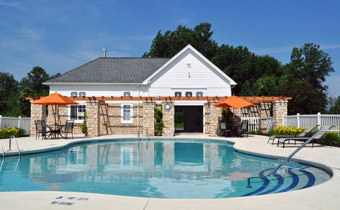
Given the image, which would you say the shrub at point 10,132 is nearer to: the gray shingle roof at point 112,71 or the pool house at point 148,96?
the pool house at point 148,96

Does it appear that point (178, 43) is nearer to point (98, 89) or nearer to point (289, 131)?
point (98, 89)

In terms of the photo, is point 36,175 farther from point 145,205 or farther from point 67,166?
point 145,205

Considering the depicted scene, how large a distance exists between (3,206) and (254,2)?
22.9m

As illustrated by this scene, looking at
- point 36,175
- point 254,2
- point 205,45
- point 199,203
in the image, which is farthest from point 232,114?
point 205,45

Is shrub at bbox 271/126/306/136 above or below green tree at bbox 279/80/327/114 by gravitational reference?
below

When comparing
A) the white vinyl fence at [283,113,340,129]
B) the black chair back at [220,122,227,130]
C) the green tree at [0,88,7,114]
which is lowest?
the black chair back at [220,122,227,130]

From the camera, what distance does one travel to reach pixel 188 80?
25.8 m

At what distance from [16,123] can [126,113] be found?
7.97m

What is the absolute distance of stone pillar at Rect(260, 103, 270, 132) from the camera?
22.4 metres

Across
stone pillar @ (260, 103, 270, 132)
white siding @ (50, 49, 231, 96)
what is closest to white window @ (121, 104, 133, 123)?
white siding @ (50, 49, 231, 96)

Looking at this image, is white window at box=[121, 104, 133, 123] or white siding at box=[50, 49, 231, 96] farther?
white siding at box=[50, 49, 231, 96]

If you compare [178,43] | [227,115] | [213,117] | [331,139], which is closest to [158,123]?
[213,117]

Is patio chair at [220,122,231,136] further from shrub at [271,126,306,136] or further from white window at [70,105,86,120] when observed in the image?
white window at [70,105,86,120]

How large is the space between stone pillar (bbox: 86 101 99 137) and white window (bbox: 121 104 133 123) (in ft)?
8.68
